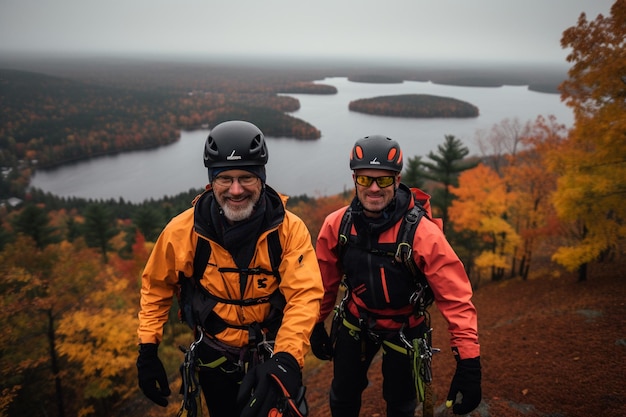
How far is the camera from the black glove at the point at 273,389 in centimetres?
277

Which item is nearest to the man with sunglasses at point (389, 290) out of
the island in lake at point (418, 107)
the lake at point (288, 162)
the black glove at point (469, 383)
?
the black glove at point (469, 383)

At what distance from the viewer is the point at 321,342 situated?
4.39 meters

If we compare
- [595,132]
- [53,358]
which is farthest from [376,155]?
[53,358]

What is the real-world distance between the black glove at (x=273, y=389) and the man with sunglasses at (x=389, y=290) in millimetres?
1287

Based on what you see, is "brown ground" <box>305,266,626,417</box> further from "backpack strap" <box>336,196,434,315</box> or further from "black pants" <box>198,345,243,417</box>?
"black pants" <box>198,345,243,417</box>

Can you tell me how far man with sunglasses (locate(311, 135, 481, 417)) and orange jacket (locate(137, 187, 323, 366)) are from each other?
77 centimetres

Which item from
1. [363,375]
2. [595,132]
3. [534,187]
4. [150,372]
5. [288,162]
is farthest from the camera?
[288,162]

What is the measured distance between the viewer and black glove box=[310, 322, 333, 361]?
432 cm

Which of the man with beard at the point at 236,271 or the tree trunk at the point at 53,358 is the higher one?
the man with beard at the point at 236,271

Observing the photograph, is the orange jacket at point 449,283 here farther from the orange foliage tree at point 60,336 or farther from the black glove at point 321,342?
the orange foliage tree at point 60,336

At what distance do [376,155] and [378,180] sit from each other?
0.29m

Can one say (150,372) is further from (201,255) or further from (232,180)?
(232,180)

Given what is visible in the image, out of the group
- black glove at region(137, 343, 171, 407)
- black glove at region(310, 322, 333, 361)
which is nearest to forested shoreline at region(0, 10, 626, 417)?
black glove at region(137, 343, 171, 407)

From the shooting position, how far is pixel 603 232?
45.9ft
